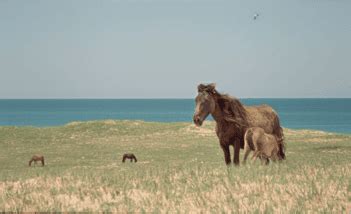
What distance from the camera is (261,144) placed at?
14.3 meters

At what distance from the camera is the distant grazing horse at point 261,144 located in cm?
1402

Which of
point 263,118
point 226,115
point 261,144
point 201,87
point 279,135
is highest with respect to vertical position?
point 201,87

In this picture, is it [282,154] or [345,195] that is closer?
[345,195]

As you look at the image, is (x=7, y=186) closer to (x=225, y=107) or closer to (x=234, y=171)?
(x=234, y=171)

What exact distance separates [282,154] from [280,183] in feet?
21.0

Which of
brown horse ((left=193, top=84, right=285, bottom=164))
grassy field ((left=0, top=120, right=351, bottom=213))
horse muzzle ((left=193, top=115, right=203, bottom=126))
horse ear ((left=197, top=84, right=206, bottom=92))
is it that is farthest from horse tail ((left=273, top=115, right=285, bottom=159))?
horse muzzle ((left=193, top=115, right=203, bottom=126))

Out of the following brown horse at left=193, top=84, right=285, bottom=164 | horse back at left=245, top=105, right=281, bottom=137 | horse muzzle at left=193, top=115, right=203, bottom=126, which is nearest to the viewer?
horse muzzle at left=193, top=115, right=203, bottom=126

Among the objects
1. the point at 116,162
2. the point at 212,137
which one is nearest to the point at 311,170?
the point at 116,162

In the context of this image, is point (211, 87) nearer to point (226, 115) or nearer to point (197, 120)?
point (226, 115)

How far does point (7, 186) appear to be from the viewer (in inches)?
454

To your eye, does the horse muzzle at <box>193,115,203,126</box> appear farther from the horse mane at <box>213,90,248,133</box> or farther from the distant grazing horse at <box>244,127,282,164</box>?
the distant grazing horse at <box>244,127,282,164</box>

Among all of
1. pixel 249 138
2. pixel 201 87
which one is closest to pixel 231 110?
pixel 249 138

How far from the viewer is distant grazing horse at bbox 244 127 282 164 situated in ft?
46.0

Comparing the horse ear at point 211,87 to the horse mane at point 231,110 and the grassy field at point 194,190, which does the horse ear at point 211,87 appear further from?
the grassy field at point 194,190
